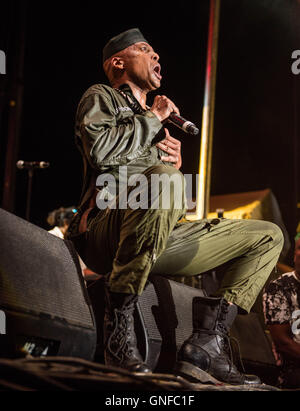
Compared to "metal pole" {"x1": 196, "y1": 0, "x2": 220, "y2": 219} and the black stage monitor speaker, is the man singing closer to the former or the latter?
the black stage monitor speaker

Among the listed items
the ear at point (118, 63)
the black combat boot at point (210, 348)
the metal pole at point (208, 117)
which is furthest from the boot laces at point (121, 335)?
the metal pole at point (208, 117)

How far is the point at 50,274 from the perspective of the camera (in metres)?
1.65

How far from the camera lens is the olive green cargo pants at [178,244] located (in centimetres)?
169

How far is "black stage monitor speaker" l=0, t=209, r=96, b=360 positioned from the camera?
4.58ft

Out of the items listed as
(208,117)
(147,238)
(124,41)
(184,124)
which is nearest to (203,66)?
(208,117)

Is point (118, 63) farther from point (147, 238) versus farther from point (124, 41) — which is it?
point (147, 238)

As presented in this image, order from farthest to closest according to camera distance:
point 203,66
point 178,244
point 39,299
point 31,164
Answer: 1. point 203,66
2. point 31,164
3. point 178,244
4. point 39,299

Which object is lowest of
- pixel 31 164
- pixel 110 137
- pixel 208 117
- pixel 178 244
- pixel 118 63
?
pixel 178 244

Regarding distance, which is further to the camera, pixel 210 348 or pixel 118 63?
pixel 118 63

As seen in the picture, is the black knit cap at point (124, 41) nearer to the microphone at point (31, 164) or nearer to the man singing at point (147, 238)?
the man singing at point (147, 238)

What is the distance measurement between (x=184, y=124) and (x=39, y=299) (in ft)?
2.97

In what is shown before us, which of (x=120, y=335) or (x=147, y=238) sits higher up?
(x=147, y=238)

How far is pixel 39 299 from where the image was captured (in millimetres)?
1506

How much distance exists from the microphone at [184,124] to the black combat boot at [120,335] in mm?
704
